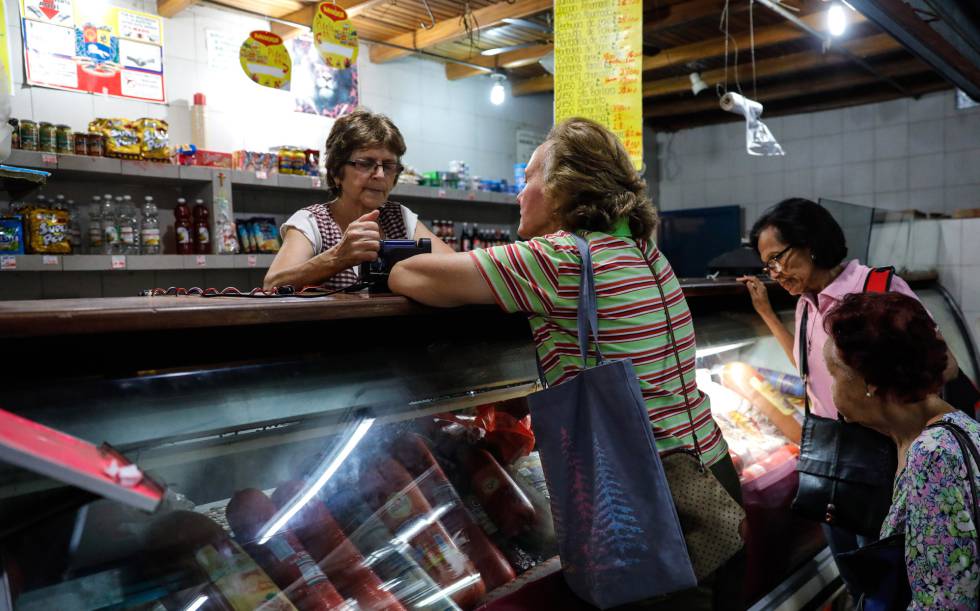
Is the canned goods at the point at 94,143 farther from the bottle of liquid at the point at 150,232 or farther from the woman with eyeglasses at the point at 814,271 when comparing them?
the woman with eyeglasses at the point at 814,271

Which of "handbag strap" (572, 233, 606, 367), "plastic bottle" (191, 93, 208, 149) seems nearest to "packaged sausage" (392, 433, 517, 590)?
"handbag strap" (572, 233, 606, 367)

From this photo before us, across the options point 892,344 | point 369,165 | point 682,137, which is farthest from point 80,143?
point 682,137

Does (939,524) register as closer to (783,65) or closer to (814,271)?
(814,271)

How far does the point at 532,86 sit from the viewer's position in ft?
23.7

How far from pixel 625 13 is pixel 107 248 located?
3127 millimetres

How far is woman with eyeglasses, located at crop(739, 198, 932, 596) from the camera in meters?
2.50

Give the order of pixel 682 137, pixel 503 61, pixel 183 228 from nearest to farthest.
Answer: pixel 183 228 < pixel 503 61 < pixel 682 137

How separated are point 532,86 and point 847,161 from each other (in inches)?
148

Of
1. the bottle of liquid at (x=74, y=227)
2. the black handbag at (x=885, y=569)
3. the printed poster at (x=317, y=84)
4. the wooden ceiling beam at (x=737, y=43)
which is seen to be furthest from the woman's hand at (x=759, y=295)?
the printed poster at (x=317, y=84)

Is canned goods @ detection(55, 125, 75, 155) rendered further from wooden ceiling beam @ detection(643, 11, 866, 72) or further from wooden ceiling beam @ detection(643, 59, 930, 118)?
wooden ceiling beam @ detection(643, 59, 930, 118)

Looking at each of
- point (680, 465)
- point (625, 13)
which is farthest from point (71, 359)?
point (625, 13)

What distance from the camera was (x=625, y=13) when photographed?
3.20 m

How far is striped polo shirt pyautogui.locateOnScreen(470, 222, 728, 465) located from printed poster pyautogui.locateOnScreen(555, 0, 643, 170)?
1785 millimetres

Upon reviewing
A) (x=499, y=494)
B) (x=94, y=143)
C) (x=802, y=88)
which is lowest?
(x=499, y=494)
